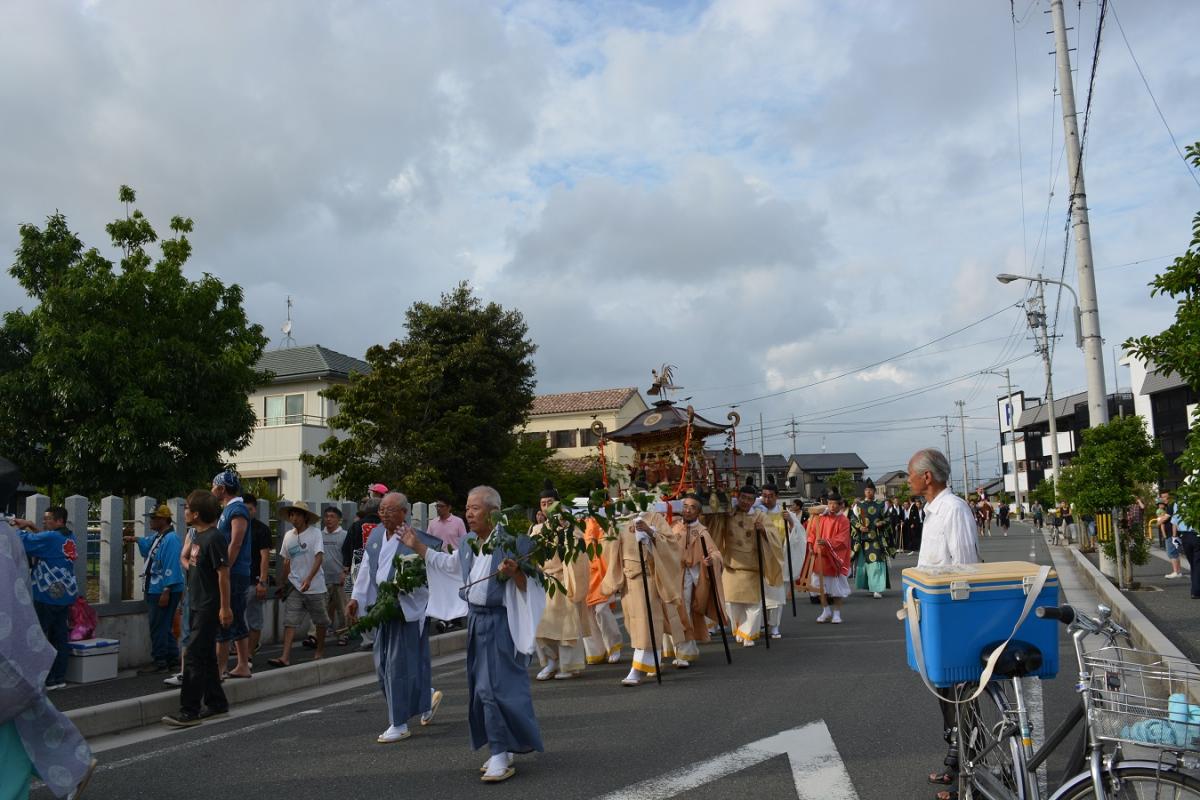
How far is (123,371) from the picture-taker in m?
17.9

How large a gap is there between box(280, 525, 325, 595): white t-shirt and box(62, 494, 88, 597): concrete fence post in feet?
6.53

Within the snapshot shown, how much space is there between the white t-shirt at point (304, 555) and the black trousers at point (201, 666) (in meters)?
2.58

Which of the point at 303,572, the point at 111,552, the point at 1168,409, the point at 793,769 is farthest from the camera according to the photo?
the point at 1168,409

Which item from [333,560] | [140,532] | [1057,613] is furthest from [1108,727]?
[140,532]

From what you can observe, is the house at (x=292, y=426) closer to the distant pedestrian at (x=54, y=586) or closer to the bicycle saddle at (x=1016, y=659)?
the distant pedestrian at (x=54, y=586)

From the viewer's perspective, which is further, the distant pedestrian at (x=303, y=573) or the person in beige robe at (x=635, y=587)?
the distant pedestrian at (x=303, y=573)

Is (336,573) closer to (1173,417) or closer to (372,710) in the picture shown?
(372,710)

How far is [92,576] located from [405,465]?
15.3 meters

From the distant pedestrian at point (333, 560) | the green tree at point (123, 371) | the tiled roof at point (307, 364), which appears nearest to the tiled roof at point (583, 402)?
the tiled roof at point (307, 364)

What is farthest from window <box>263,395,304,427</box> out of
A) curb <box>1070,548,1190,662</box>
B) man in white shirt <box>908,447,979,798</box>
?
man in white shirt <box>908,447,979,798</box>

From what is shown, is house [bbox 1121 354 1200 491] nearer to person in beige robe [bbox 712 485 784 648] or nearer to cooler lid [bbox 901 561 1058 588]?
person in beige robe [bbox 712 485 784 648]

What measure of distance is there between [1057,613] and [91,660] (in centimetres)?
865

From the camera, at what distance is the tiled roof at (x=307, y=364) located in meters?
36.1

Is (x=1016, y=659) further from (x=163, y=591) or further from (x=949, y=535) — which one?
(x=163, y=591)
